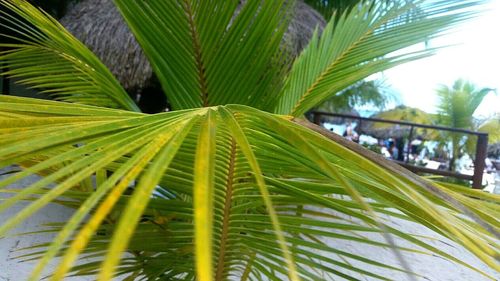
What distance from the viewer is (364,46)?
1.31 m

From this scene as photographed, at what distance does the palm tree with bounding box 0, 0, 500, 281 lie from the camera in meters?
0.37

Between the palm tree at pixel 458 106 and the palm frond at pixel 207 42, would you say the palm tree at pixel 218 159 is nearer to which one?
the palm frond at pixel 207 42

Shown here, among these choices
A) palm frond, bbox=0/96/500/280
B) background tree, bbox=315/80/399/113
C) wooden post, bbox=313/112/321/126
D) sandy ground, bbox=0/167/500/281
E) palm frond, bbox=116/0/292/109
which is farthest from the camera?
background tree, bbox=315/80/399/113

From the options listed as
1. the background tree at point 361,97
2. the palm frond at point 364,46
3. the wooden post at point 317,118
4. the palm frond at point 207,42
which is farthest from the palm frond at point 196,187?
the background tree at point 361,97

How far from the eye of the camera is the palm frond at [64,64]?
105 cm

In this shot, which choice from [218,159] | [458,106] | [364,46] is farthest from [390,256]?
[458,106]

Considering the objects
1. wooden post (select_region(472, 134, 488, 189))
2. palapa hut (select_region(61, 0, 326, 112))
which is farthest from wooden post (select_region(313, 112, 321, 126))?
wooden post (select_region(472, 134, 488, 189))

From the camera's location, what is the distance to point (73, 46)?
3.34 feet

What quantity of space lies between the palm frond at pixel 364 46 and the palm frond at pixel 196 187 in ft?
1.52

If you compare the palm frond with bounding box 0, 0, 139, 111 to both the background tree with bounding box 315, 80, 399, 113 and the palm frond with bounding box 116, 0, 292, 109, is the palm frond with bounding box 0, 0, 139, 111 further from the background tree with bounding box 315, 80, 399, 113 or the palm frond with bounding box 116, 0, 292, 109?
the background tree with bounding box 315, 80, 399, 113

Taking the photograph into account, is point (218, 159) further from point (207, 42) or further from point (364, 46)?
point (364, 46)

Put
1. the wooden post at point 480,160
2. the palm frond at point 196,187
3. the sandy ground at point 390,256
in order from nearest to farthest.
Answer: the palm frond at point 196,187 < the sandy ground at point 390,256 < the wooden post at point 480,160

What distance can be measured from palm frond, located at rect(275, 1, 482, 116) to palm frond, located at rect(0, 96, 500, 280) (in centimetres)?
46

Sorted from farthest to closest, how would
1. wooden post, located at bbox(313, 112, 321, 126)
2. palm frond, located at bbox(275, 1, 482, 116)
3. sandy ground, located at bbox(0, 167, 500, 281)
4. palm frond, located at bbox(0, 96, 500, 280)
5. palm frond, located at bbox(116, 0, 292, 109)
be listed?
wooden post, located at bbox(313, 112, 321, 126) → sandy ground, located at bbox(0, 167, 500, 281) → palm frond, located at bbox(275, 1, 482, 116) → palm frond, located at bbox(116, 0, 292, 109) → palm frond, located at bbox(0, 96, 500, 280)
